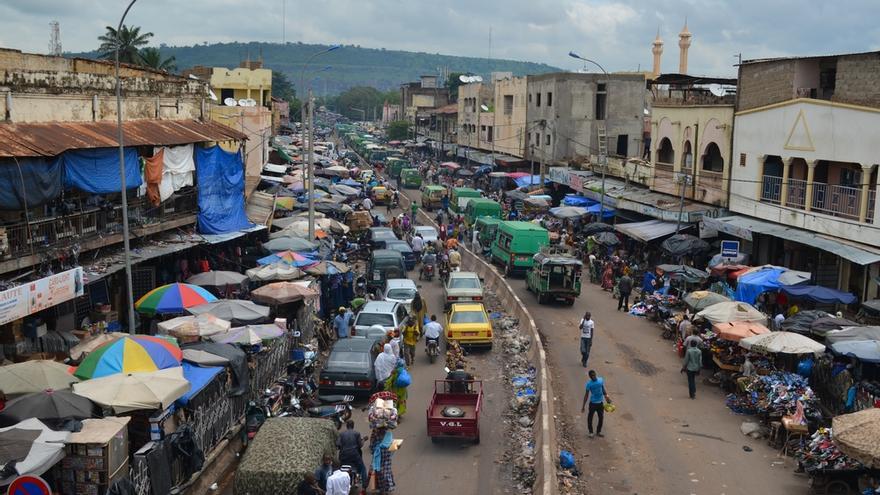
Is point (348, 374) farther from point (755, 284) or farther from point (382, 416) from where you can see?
point (755, 284)

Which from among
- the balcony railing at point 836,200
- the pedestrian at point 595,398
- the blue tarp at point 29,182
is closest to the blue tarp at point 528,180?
the balcony railing at point 836,200

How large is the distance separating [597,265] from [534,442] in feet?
64.9

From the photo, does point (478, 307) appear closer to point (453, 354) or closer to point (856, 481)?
point (453, 354)

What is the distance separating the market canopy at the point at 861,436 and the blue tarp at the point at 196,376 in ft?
35.3

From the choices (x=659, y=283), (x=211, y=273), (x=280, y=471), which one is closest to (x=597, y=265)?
(x=659, y=283)

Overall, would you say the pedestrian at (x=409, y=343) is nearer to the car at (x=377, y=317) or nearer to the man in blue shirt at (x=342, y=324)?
the car at (x=377, y=317)

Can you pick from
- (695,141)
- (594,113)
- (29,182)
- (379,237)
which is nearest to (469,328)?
(29,182)

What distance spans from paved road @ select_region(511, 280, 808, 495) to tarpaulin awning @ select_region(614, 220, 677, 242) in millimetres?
9251

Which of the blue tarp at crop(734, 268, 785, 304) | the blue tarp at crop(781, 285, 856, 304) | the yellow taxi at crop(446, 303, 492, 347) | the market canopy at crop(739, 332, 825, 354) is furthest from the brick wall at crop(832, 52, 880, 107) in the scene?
the yellow taxi at crop(446, 303, 492, 347)

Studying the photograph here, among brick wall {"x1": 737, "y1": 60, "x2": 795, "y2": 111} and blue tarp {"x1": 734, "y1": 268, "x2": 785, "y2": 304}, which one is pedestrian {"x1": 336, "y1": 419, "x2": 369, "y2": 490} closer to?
blue tarp {"x1": 734, "y1": 268, "x2": 785, "y2": 304}

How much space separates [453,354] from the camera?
23672mm

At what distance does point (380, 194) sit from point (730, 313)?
40.2 meters

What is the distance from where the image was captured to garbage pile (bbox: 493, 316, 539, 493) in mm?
16281

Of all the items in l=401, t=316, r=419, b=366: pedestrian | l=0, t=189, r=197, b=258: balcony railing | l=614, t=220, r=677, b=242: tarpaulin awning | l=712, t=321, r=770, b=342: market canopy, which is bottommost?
l=401, t=316, r=419, b=366: pedestrian
